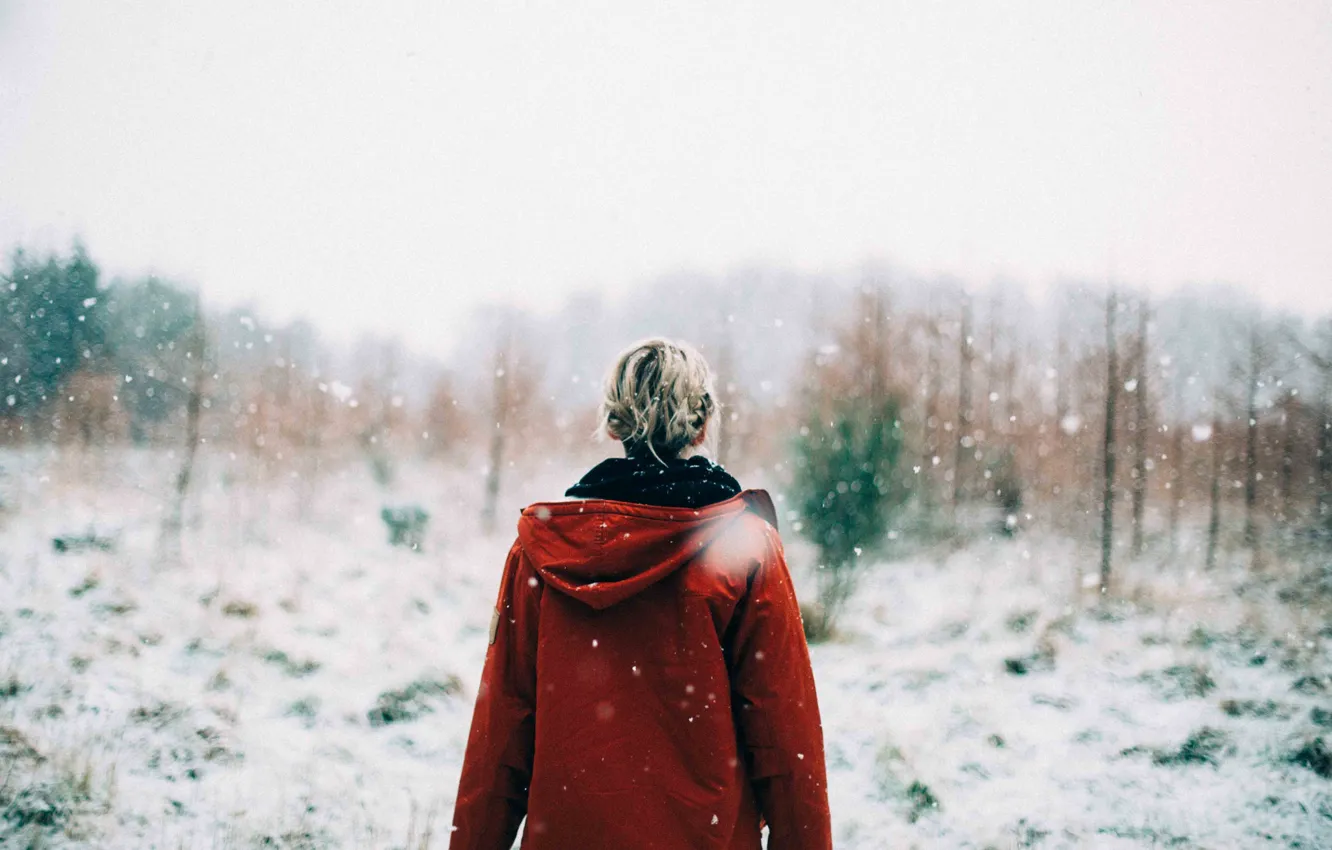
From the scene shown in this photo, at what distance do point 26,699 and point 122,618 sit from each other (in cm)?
193

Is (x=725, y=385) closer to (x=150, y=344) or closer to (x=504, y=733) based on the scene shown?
(x=150, y=344)

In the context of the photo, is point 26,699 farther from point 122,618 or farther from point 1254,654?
point 1254,654

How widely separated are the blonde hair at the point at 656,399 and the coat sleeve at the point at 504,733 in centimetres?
40

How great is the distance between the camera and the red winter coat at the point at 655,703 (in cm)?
126

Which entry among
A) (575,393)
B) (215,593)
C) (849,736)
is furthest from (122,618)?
(575,393)

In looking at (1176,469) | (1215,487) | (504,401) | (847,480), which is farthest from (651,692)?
(1176,469)

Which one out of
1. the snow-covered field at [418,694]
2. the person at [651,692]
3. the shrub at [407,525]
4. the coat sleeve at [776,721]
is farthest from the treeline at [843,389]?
the coat sleeve at [776,721]

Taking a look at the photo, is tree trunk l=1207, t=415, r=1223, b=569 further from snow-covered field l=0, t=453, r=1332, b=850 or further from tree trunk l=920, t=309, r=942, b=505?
tree trunk l=920, t=309, r=942, b=505

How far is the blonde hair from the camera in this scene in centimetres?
141

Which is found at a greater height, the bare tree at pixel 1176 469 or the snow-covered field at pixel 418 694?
the bare tree at pixel 1176 469

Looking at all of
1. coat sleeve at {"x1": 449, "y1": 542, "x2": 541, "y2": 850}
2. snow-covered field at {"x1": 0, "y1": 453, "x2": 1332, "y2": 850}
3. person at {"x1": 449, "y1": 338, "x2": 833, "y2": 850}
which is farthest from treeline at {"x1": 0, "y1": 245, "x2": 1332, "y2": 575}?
person at {"x1": 449, "y1": 338, "x2": 833, "y2": 850}

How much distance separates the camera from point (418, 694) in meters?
5.79

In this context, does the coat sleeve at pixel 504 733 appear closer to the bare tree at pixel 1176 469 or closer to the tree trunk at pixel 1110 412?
the tree trunk at pixel 1110 412

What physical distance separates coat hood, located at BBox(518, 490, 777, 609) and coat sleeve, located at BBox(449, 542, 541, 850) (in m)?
0.15
